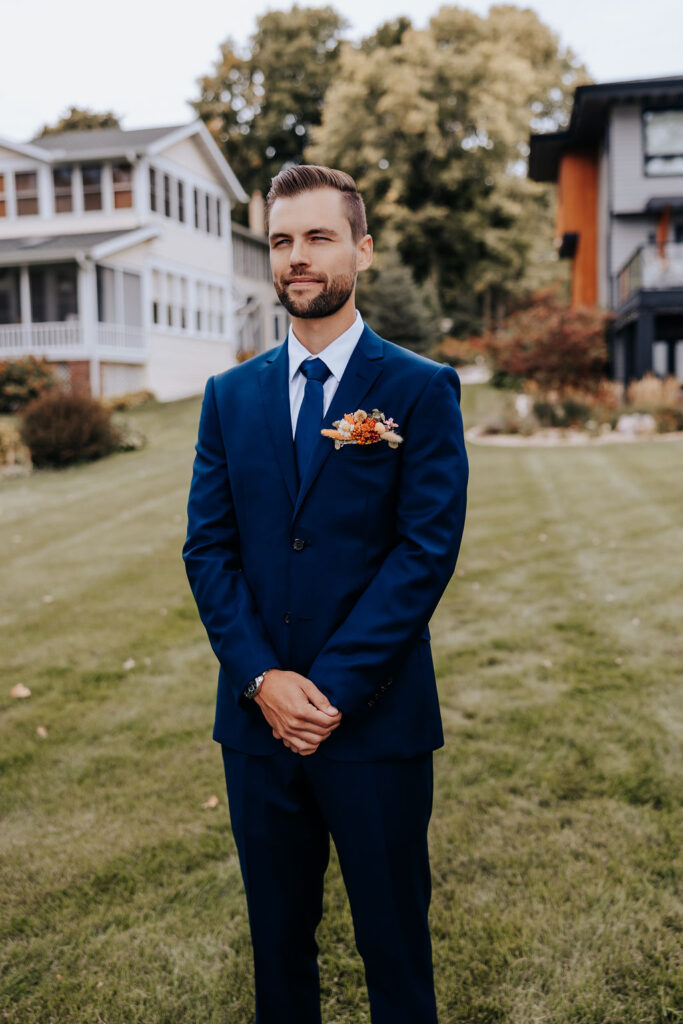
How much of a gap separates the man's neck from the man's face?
0.04 metres

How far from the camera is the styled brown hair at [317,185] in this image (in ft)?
7.13

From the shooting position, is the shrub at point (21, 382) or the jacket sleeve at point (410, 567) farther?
the shrub at point (21, 382)

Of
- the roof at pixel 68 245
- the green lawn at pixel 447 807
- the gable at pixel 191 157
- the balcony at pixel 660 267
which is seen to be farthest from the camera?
the gable at pixel 191 157

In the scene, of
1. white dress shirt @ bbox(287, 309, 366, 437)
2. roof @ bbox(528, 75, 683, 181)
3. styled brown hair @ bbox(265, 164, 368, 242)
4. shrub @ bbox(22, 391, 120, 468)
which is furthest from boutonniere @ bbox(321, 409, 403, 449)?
roof @ bbox(528, 75, 683, 181)

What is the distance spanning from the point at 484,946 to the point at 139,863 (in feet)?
4.83

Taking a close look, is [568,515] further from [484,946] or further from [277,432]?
[277,432]

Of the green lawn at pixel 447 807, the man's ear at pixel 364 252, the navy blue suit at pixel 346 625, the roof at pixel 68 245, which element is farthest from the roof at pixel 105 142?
the navy blue suit at pixel 346 625

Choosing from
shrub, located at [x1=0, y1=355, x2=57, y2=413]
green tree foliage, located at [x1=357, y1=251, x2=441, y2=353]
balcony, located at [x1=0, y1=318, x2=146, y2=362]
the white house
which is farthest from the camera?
green tree foliage, located at [x1=357, y1=251, x2=441, y2=353]

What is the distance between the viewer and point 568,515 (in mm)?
10000

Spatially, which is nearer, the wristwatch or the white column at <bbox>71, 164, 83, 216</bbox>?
the wristwatch

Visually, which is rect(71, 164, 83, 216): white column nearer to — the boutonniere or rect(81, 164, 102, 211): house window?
rect(81, 164, 102, 211): house window

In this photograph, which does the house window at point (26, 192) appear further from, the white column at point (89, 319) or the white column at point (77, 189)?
the white column at point (89, 319)

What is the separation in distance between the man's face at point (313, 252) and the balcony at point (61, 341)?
2322cm

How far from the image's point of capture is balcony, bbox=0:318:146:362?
24.2m
